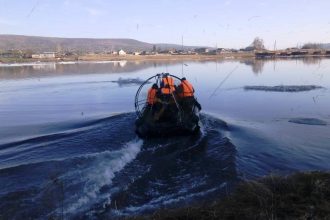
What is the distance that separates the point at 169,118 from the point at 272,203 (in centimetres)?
904

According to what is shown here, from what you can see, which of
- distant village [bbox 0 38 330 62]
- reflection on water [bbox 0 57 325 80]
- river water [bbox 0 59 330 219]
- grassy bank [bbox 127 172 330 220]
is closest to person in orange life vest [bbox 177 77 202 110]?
river water [bbox 0 59 330 219]

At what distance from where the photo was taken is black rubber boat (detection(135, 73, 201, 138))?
14.8m

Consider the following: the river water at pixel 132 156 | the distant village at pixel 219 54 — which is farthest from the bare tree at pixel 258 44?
the river water at pixel 132 156

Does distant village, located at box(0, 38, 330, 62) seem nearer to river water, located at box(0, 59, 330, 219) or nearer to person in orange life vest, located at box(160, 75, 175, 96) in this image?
river water, located at box(0, 59, 330, 219)

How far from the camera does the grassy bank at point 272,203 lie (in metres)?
6.40

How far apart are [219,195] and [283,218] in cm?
277

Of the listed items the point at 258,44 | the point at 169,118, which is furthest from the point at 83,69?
the point at 258,44

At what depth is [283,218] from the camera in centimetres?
630

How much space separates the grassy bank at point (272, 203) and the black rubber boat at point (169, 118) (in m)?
6.74

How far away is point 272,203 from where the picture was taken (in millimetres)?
6883

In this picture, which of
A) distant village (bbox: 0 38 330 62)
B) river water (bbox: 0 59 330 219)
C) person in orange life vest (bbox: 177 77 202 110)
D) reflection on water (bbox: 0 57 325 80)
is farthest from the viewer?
distant village (bbox: 0 38 330 62)

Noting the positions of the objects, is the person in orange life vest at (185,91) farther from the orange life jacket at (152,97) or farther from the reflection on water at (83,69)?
the reflection on water at (83,69)

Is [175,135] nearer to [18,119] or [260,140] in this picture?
[260,140]

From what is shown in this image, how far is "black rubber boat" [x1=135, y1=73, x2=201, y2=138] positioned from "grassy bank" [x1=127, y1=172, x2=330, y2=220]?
22.1ft
